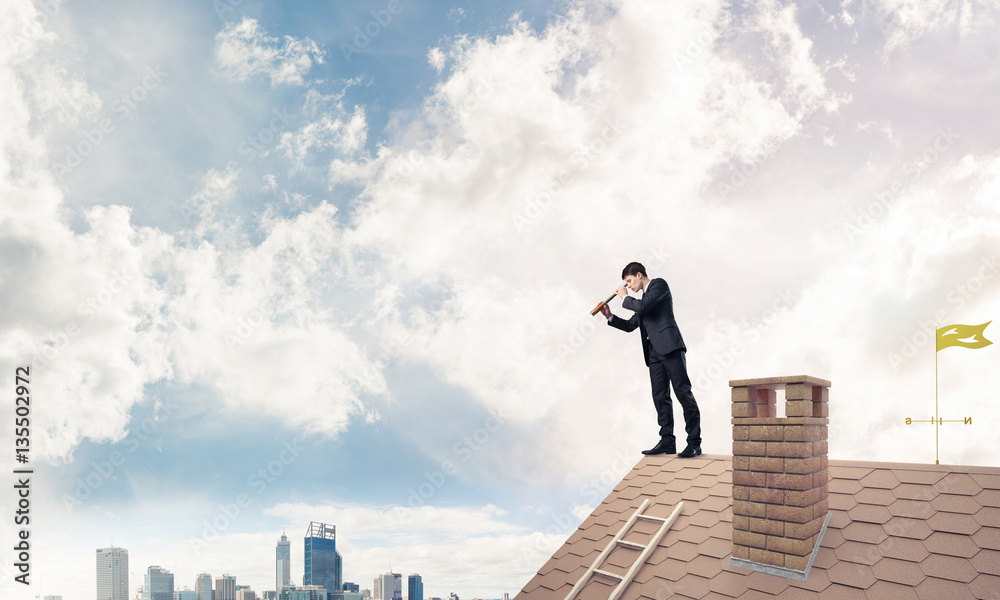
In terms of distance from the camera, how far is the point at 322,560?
27.2 metres

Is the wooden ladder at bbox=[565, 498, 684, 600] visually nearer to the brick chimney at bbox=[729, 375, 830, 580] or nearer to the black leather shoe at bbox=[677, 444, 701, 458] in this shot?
the brick chimney at bbox=[729, 375, 830, 580]

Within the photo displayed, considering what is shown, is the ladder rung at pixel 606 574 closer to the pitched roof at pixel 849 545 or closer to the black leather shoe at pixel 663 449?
the pitched roof at pixel 849 545

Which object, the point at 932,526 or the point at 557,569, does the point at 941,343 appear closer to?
the point at 932,526

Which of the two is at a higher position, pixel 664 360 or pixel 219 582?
pixel 664 360

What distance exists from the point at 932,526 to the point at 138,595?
82.6ft

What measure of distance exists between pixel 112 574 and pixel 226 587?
12.3 m

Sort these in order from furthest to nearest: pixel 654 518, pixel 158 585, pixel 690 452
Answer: pixel 158 585
pixel 690 452
pixel 654 518

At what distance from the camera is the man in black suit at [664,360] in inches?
274

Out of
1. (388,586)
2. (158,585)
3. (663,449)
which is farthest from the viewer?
(388,586)

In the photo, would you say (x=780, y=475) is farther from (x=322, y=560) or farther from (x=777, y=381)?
(x=322, y=560)

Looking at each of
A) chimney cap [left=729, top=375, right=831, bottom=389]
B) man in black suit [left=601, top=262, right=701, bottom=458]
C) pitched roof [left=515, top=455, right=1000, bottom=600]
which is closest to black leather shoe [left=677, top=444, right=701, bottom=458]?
man in black suit [left=601, top=262, right=701, bottom=458]

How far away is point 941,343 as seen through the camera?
16.2ft

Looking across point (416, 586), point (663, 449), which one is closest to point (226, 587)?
point (416, 586)

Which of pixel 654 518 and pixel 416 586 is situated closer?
pixel 654 518
